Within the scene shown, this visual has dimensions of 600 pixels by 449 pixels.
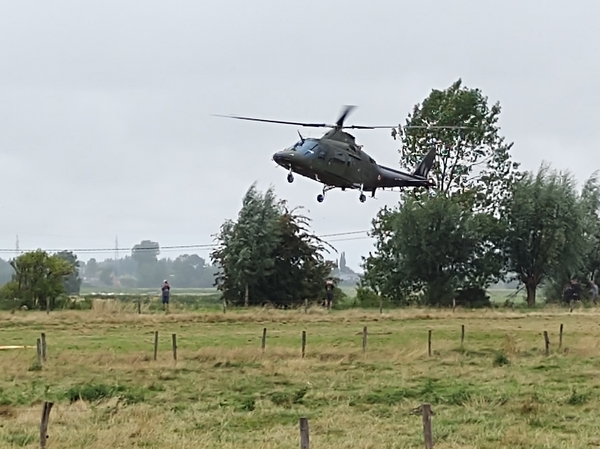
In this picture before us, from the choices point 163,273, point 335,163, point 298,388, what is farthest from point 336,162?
point 163,273

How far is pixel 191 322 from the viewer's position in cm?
4412

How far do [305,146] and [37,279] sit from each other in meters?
31.5

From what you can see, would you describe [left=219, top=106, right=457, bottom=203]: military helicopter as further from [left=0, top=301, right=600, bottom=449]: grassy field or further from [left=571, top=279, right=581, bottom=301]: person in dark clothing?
[left=571, top=279, right=581, bottom=301]: person in dark clothing

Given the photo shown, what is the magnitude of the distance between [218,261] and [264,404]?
42.3 metres

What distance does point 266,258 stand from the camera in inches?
2372

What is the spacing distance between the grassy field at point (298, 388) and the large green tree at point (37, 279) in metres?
14.5

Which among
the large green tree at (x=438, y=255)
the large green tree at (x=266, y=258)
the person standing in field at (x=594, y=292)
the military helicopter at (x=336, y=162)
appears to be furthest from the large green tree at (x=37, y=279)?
the person standing in field at (x=594, y=292)

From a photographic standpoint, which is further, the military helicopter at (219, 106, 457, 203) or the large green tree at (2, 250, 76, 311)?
the large green tree at (2, 250, 76, 311)

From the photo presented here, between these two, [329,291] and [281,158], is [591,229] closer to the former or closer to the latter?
[329,291]

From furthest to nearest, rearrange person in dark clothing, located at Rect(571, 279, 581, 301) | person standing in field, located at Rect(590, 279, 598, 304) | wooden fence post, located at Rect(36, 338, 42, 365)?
person in dark clothing, located at Rect(571, 279, 581, 301) → person standing in field, located at Rect(590, 279, 598, 304) → wooden fence post, located at Rect(36, 338, 42, 365)

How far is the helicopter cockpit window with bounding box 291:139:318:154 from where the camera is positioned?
28000 millimetres

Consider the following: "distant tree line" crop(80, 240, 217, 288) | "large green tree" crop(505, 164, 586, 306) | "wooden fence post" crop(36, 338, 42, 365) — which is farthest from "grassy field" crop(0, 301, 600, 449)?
"distant tree line" crop(80, 240, 217, 288)

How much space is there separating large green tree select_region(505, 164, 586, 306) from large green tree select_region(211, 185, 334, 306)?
13564 mm

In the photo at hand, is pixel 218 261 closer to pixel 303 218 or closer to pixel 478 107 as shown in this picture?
pixel 303 218
